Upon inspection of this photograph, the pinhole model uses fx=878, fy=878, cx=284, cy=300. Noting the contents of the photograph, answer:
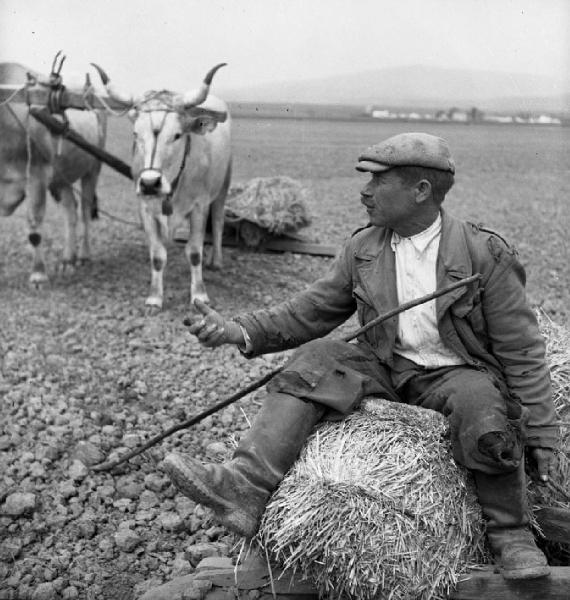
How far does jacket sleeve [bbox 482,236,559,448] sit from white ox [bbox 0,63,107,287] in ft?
21.6

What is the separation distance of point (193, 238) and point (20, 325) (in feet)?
6.12

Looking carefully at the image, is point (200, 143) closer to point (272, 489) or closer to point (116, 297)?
point (116, 297)

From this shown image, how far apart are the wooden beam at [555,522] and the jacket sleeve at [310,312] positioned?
1.19 m

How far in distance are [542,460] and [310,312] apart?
1.16 m

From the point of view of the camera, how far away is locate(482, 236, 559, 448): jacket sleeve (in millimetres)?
3520

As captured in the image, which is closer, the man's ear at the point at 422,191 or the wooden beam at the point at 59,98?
the man's ear at the point at 422,191

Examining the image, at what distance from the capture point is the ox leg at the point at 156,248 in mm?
8414

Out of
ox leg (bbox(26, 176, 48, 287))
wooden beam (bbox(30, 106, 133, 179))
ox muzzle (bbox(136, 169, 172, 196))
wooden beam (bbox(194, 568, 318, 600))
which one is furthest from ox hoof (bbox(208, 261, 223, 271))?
wooden beam (bbox(194, 568, 318, 600))

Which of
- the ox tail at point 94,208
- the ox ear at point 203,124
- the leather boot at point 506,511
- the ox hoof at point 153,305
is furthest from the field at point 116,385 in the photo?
the leather boot at point 506,511

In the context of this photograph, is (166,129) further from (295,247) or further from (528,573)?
(528,573)

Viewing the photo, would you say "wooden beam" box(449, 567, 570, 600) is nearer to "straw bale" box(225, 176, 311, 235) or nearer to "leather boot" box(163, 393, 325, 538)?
"leather boot" box(163, 393, 325, 538)

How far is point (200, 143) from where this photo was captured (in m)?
8.41

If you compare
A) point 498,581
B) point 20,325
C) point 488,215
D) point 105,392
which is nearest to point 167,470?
point 498,581

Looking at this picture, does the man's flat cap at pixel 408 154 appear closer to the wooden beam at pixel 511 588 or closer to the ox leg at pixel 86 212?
the wooden beam at pixel 511 588
